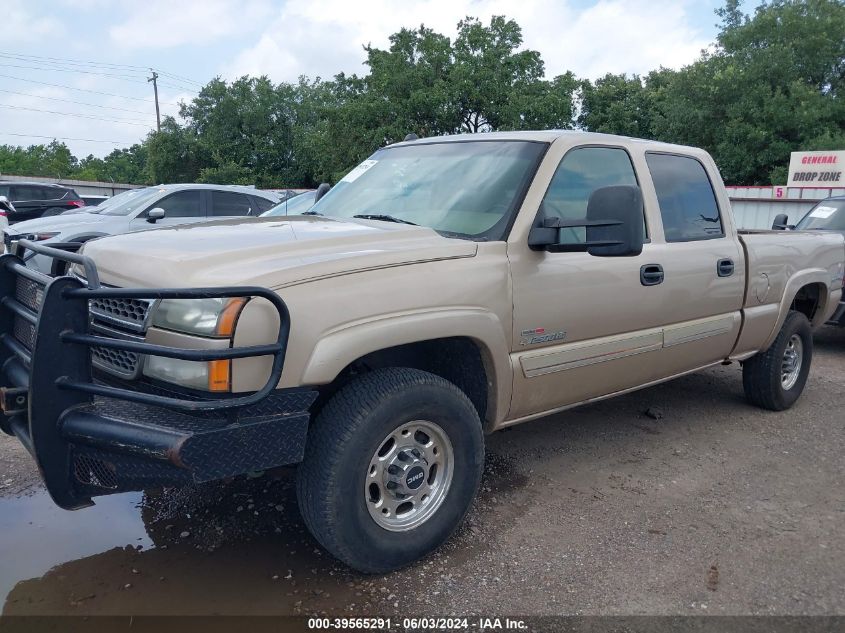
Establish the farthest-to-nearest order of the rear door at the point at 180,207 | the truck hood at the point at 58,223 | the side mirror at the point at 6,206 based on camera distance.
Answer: the side mirror at the point at 6,206
the rear door at the point at 180,207
the truck hood at the point at 58,223

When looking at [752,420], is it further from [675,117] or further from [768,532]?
[675,117]

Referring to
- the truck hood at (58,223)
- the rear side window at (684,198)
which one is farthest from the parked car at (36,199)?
the rear side window at (684,198)

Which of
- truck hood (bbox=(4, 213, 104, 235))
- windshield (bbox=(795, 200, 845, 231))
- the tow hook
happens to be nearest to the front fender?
the tow hook

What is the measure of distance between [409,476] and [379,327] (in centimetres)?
68

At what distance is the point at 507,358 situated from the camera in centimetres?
332

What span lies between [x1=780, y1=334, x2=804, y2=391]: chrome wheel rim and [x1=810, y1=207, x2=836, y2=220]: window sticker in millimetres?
4084

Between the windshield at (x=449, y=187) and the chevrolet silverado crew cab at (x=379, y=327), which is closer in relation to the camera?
the chevrolet silverado crew cab at (x=379, y=327)

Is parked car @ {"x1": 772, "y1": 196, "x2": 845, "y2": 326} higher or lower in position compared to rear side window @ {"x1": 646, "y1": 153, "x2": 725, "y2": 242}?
lower

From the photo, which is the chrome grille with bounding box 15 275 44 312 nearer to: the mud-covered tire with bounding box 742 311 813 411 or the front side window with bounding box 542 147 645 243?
the front side window with bounding box 542 147 645 243

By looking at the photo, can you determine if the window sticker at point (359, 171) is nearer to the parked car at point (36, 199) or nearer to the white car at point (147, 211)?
the white car at point (147, 211)

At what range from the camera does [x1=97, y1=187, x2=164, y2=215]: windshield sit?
998 cm

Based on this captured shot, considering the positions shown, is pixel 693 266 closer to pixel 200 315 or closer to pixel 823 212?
pixel 200 315

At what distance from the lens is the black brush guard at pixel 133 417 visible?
2393mm

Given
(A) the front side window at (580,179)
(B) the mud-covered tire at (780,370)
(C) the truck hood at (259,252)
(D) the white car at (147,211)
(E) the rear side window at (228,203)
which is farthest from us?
(E) the rear side window at (228,203)
